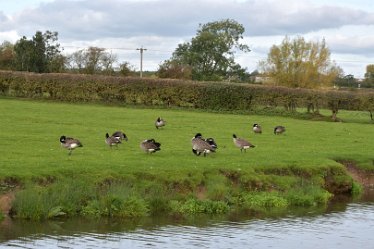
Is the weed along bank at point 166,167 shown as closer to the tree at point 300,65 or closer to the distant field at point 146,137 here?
the distant field at point 146,137

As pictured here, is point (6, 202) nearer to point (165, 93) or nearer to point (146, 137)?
point (146, 137)

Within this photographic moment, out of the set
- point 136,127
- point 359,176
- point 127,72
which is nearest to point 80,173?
point 359,176

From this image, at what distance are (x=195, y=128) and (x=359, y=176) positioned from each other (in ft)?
51.0

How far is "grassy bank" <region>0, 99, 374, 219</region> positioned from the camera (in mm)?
22891

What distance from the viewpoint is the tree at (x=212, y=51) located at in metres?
123

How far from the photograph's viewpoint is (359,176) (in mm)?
32344

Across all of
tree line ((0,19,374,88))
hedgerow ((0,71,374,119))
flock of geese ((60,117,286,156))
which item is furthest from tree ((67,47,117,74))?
flock of geese ((60,117,286,156))

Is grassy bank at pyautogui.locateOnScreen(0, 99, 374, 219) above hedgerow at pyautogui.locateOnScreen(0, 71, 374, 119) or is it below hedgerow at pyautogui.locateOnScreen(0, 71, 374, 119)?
below

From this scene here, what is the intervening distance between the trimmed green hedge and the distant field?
450 inches

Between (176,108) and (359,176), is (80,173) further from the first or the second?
Result: (176,108)

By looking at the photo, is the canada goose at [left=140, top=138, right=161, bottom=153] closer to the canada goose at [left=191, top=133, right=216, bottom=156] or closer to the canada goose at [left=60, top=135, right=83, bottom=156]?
→ the canada goose at [left=191, top=133, right=216, bottom=156]

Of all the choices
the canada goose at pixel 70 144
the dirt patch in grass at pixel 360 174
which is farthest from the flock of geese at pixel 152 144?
the dirt patch in grass at pixel 360 174

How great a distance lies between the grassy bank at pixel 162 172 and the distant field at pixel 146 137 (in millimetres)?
58

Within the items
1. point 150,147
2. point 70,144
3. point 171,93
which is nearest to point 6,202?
point 70,144
